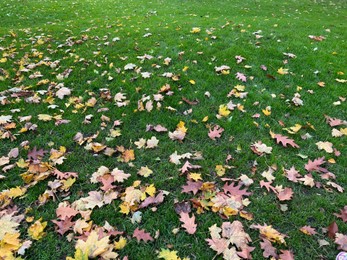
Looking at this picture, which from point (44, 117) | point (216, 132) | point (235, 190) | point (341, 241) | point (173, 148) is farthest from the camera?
point (44, 117)

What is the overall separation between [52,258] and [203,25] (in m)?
7.66

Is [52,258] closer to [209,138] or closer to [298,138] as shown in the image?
[209,138]

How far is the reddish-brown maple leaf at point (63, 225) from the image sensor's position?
2.54 m

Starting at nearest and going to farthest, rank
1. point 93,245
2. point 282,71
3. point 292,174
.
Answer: point 93,245
point 292,174
point 282,71

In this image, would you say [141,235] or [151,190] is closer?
[141,235]

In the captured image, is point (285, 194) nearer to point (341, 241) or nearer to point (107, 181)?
point (341, 241)

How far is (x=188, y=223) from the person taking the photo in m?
2.62

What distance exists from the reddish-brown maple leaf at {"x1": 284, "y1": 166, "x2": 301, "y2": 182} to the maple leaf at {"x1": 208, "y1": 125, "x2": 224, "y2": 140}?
37.2 inches

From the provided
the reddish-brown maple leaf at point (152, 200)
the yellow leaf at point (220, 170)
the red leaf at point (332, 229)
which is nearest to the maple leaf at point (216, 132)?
the yellow leaf at point (220, 170)

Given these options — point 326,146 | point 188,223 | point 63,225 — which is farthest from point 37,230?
point 326,146

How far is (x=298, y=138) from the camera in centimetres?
379

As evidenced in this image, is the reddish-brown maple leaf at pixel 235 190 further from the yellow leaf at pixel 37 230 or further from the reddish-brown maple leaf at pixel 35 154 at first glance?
the reddish-brown maple leaf at pixel 35 154

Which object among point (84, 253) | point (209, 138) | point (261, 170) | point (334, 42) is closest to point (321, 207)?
point (261, 170)

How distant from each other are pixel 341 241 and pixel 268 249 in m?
0.66
